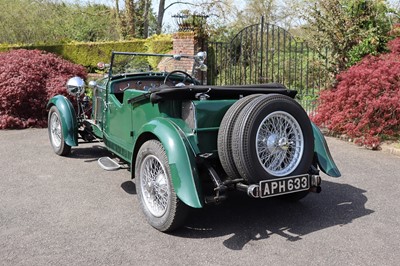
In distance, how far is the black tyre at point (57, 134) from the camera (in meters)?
6.21

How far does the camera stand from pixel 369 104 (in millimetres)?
6969

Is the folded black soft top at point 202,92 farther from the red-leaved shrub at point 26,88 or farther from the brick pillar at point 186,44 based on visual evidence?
the brick pillar at point 186,44

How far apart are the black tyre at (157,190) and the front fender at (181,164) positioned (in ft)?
0.29

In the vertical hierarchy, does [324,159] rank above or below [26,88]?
below

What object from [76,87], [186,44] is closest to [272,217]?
[76,87]

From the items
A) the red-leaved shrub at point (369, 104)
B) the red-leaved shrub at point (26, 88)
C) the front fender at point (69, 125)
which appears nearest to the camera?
the front fender at point (69, 125)

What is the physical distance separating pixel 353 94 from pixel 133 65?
3761 millimetres

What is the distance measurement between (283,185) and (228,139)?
1.89 ft

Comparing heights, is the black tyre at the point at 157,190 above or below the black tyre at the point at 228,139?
below

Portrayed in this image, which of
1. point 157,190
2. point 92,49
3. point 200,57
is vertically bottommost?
point 157,190

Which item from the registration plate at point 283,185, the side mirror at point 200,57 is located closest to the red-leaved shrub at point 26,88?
the side mirror at point 200,57

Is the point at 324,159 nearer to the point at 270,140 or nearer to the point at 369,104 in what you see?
the point at 270,140

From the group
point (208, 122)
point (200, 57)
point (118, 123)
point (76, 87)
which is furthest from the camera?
point (76, 87)

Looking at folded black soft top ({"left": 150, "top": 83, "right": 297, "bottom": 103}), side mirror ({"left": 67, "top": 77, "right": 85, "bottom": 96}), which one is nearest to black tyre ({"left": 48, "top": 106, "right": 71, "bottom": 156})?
side mirror ({"left": 67, "top": 77, "right": 85, "bottom": 96})
